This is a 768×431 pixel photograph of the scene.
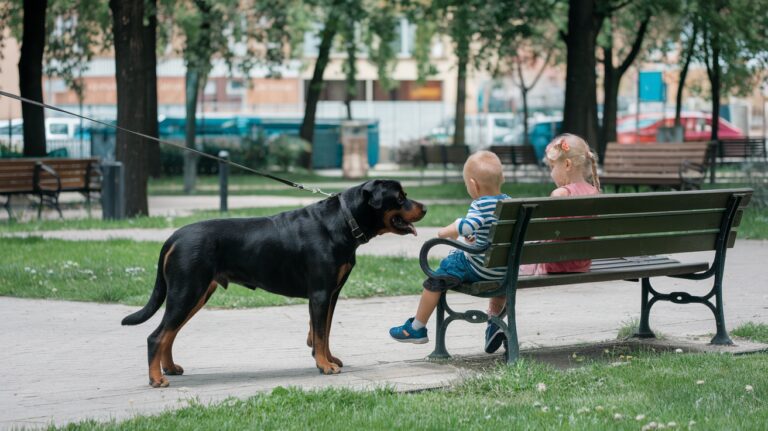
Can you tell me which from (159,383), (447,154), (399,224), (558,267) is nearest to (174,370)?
(159,383)

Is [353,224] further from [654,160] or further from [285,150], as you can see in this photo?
[285,150]

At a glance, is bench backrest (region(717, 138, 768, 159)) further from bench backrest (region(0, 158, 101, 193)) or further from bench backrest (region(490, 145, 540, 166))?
bench backrest (region(0, 158, 101, 193))

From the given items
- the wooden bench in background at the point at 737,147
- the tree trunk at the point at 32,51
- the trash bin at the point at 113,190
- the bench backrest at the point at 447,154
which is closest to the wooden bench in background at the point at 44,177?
the trash bin at the point at 113,190

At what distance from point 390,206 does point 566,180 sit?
1.54m

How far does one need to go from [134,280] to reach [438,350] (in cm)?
402

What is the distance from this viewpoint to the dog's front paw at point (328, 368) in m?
6.41

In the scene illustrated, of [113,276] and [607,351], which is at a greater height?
[607,351]

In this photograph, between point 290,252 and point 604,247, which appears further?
point 604,247

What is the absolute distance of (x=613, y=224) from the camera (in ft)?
22.7

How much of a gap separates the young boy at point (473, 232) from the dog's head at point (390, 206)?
39cm

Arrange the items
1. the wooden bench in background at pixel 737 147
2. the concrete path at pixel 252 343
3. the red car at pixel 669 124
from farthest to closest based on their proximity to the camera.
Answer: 1. the red car at pixel 669 124
2. the wooden bench in background at pixel 737 147
3. the concrete path at pixel 252 343

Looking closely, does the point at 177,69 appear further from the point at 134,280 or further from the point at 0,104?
the point at 134,280

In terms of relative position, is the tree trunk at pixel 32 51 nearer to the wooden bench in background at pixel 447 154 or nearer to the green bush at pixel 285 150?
the wooden bench in background at pixel 447 154

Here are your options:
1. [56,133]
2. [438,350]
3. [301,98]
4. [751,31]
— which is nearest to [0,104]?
[56,133]
